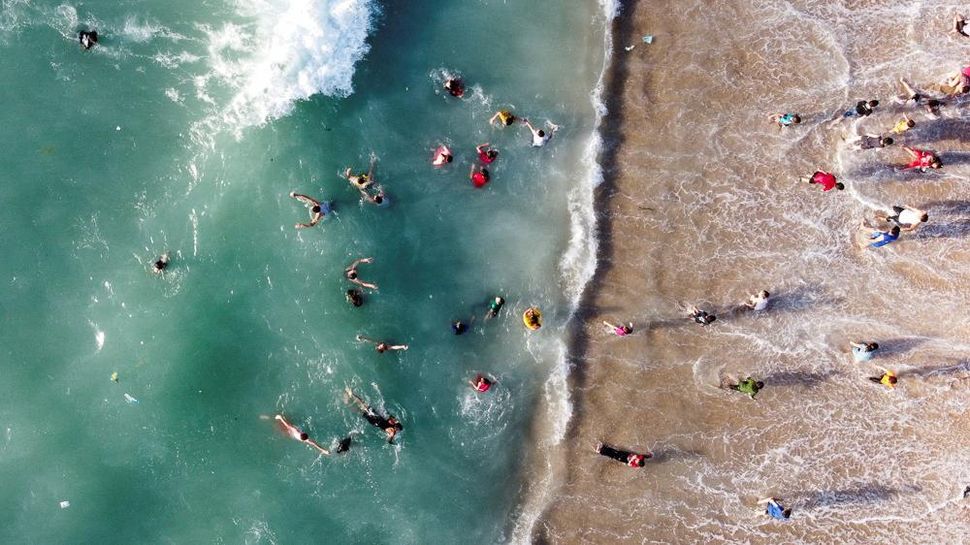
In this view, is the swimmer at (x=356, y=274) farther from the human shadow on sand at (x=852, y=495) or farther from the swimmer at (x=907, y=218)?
the swimmer at (x=907, y=218)

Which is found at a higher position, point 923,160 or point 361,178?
point 923,160

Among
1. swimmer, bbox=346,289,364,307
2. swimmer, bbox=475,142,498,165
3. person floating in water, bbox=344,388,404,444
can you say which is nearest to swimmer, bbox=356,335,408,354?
swimmer, bbox=346,289,364,307

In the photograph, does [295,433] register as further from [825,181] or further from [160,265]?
[825,181]

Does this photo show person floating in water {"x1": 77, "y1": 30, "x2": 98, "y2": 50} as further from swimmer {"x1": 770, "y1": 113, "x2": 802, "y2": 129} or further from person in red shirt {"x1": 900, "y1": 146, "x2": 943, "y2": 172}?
person in red shirt {"x1": 900, "y1": 146, "x2": 943, "y2": 172}

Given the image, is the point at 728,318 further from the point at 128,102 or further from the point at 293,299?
the point at 128,102

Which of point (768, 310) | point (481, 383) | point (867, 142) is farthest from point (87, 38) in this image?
point (867, 142)

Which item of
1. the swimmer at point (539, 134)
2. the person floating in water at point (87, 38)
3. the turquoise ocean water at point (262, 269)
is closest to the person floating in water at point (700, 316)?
the turquoise ocean water at point (262, 269)

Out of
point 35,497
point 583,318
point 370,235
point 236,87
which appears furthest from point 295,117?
point 35,497
